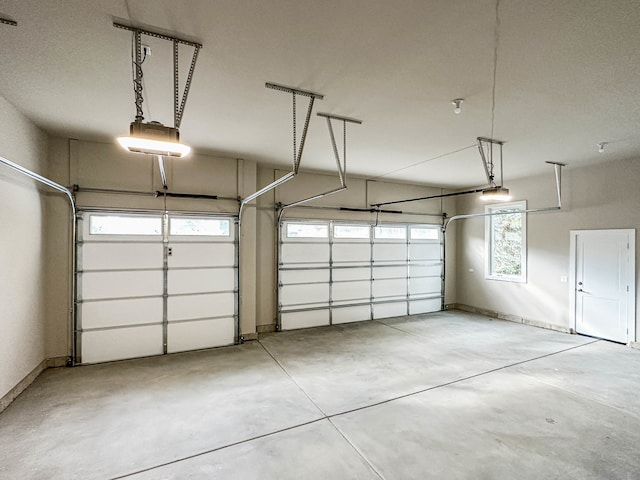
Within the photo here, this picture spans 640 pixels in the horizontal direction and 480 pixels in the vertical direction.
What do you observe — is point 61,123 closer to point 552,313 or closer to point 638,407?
point 638,407

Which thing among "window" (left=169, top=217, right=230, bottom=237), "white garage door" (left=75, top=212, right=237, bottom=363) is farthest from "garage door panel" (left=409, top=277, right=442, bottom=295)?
"window" (left=169, top=217, right=230, bottom=237)

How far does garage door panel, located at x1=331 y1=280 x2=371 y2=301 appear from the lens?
7.03m

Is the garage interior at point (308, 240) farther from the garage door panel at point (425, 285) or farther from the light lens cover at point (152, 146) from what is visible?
the garage door panel at point (425, 285)

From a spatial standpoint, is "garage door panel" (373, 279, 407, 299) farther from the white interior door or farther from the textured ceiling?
the textured ceiling

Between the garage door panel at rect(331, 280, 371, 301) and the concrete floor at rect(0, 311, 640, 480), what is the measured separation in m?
1.89

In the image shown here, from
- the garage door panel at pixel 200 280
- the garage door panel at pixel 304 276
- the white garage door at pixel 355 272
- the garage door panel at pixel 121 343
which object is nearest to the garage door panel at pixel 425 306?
the white garage door at pixel 355 272

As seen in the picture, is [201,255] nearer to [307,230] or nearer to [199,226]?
[199,226]

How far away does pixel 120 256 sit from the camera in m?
4.90

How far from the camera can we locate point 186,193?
5.32m

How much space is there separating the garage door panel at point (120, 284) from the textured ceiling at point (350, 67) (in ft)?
6.75

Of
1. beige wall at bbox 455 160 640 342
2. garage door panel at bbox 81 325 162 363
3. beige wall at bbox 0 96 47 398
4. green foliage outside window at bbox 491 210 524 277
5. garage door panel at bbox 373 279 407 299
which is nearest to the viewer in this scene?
beige wall at bbox 0 96 47 398

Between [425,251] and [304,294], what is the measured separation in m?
3.56

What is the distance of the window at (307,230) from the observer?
21.6 feet

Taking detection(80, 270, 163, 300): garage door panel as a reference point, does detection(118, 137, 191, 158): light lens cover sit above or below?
above
